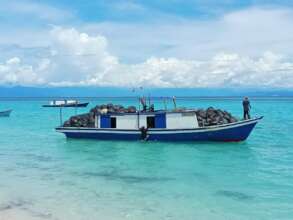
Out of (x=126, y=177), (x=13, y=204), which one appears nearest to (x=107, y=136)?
(x=126, y=177)

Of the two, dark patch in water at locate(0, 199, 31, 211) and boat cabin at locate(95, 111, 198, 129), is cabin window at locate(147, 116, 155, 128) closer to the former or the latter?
boat cabin at locate(95, 111, 198, 129)

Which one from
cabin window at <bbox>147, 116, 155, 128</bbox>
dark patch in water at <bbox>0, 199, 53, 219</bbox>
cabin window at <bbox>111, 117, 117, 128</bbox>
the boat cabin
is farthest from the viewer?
cabin window at <bbox>111, 117, 117, 128</bbox>

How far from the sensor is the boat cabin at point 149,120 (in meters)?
29.4

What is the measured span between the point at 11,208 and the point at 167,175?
7578 millimetres

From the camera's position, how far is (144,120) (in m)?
30.2

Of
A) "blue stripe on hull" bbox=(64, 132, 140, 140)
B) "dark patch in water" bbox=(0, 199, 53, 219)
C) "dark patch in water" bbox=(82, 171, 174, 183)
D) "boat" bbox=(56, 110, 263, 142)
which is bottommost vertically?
"dark patch in water" bbox=(82, 171, 174, 183)

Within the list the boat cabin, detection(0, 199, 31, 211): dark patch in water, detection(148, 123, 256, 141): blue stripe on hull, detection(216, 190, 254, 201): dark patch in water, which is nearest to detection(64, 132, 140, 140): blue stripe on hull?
the boat cabin

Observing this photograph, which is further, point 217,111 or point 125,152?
point 217,111

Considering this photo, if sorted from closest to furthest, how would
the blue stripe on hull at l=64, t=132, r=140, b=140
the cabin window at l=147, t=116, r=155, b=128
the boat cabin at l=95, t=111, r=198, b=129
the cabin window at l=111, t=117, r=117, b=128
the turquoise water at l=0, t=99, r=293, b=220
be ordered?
the turquoise water at l=0, t=99, r=293, b=220 < the boat cabin at l=95, t=111, r=198, b=129 < the cabin window at l=147, t=116, r=155, b=128 < the blue stripe on hull at l=64, t=132, r=140, b=140 < the cabin window at l=111, t=117, r=117, b=128

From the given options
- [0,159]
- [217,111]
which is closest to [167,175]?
[0,159]

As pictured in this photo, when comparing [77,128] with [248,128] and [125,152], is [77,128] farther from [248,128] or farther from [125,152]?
[248,128]

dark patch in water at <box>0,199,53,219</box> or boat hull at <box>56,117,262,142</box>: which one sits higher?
boat hull at <box>56,117,262,142</box>

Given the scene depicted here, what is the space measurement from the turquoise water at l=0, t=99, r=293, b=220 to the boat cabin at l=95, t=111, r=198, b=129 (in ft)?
4.78

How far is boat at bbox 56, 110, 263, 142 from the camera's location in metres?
28.9
